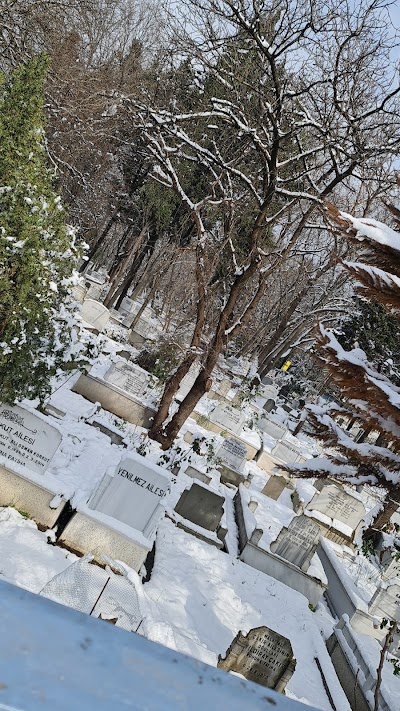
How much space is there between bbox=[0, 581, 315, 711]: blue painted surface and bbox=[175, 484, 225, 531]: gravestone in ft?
29.8

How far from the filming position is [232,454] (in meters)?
14.2

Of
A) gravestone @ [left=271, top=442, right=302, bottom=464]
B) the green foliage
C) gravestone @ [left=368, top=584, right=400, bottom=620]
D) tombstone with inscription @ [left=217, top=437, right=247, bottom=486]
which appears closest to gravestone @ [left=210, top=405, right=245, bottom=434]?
gravestone @ [left=271, top=442, right=302, bottom=464]

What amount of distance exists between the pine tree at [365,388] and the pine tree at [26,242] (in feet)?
15.1

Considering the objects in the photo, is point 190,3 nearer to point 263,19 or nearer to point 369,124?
point 263,19

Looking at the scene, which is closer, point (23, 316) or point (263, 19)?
point (23, 316)

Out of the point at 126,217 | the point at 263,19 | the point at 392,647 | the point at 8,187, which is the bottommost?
the point at 392,647

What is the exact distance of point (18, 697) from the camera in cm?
59

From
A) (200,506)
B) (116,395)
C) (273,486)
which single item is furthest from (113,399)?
(273,486)

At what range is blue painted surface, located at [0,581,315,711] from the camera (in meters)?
0.62

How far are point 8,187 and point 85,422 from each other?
237 inches

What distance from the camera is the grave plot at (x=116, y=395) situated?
13656mm

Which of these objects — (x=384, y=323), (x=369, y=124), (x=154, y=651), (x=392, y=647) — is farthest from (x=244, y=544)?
(x=384, y=323)

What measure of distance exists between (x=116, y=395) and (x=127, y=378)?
0.65m

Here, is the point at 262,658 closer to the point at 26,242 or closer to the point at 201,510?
the point at 201,510
